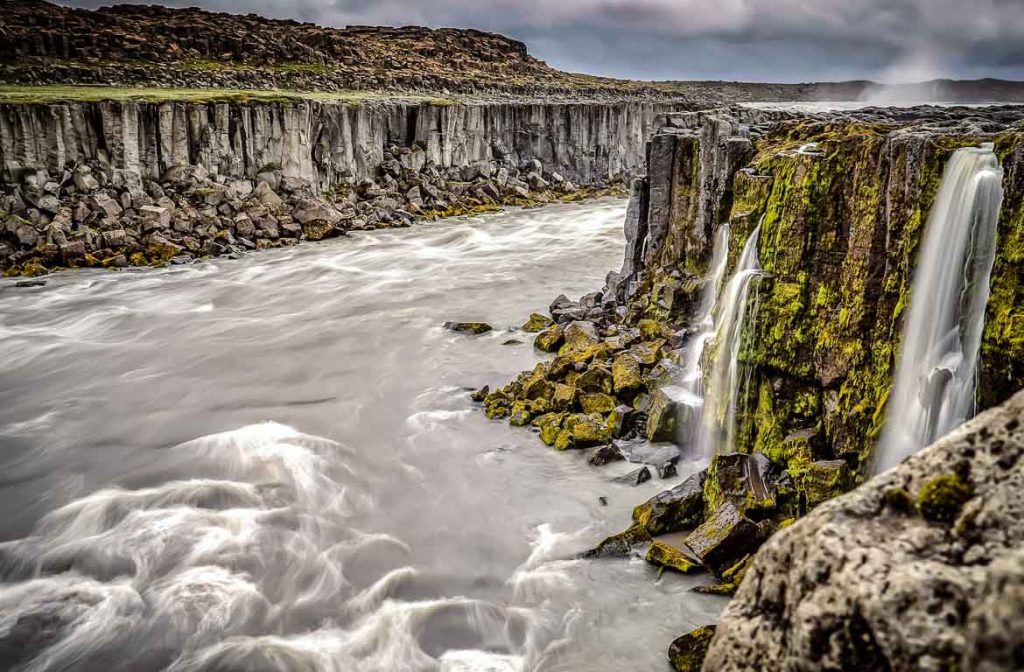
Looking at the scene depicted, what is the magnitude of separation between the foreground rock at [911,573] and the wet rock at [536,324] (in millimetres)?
14873

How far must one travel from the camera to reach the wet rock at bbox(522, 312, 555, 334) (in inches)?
706

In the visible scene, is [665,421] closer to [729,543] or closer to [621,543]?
[621,543]

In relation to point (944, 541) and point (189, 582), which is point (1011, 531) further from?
point (189, 582)

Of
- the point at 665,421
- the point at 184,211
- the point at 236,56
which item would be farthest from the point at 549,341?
the point at 236,56

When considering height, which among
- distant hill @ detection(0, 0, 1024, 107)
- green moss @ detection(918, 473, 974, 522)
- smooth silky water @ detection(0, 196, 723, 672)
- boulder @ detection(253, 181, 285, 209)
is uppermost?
distant hill @ detection(0, 0, 1024, 107)

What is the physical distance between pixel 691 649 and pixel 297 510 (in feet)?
19.4

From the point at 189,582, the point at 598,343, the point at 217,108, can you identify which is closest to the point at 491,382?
the point at 598,343

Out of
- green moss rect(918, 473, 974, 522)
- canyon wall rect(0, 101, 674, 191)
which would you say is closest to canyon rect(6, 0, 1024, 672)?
green moss rect(918, 473, 974, 522)

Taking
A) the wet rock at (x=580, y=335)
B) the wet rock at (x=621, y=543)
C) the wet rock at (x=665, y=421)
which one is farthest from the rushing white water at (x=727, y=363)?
the wet rock at (x=580, y=335)

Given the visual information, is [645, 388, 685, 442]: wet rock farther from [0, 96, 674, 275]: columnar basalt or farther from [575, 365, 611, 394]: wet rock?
[0, 96, 674, 275]: columnar basalt

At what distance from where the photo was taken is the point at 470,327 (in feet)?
60.2

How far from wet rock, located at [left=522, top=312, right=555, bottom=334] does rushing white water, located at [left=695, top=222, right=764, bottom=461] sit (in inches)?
263

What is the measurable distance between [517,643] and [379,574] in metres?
2.12

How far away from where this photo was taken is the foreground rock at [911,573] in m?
2.23
